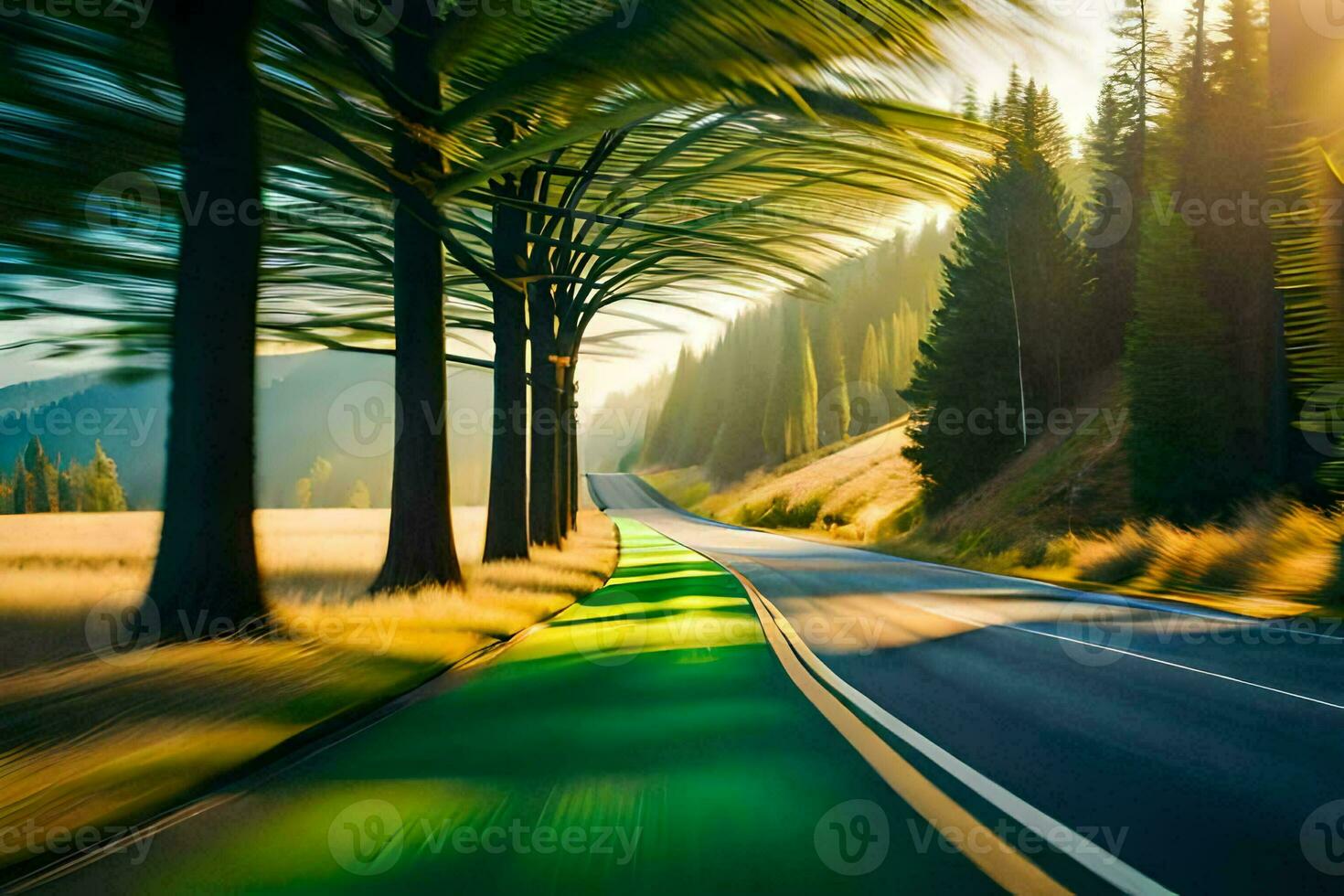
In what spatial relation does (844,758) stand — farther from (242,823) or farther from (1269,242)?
(1269,242)

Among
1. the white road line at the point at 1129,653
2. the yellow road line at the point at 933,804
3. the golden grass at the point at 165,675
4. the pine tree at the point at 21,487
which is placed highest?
the pine tree at the point at 21,487

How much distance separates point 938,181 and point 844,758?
547 cm

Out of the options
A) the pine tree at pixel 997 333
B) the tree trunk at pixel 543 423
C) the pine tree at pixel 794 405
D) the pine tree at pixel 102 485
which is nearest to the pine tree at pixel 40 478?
the pine tree at pixel 102 485

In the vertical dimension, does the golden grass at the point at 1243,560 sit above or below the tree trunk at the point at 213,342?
below

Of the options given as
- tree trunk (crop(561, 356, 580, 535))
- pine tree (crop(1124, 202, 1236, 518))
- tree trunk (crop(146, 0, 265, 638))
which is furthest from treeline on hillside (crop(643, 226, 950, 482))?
tree trunk (crop(146, 0, 265, 638))

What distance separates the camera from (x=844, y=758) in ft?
19.5

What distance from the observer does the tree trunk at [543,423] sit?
24594 millimetres

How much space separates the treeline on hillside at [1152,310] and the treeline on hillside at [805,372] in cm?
4341

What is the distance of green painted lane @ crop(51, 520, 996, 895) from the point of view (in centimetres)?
402

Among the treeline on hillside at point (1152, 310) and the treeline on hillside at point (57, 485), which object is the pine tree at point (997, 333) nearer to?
the treeline on hillside at point (1152, 310)

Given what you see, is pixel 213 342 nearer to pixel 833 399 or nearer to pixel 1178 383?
pixel 1178 383

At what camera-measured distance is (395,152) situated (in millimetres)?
12609

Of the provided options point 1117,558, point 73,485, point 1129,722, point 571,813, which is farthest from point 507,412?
point 73,485

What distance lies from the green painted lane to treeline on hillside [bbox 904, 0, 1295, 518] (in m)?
4.58
